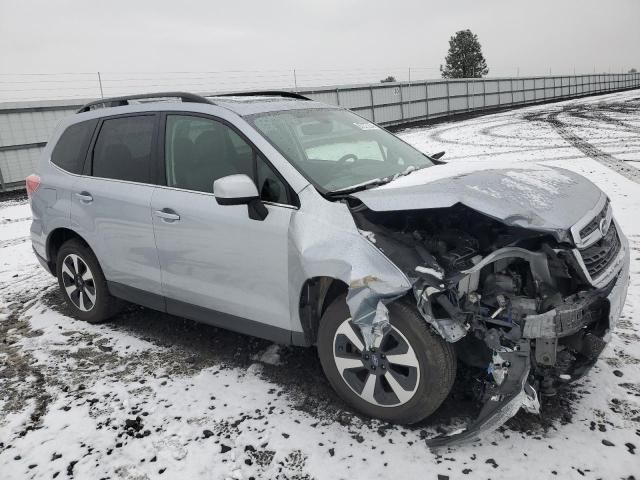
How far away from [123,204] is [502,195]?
101 inches

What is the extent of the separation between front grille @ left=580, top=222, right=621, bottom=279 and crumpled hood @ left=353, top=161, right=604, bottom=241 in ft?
0.58

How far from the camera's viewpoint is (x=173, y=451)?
8.64 ft

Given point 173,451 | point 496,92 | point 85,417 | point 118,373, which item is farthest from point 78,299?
point 496,92

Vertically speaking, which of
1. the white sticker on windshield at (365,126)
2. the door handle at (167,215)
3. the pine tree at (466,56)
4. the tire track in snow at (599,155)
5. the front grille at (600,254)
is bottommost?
the tire track in snow at (599,155)

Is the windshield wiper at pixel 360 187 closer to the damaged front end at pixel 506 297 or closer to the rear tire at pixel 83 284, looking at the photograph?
the damaged front end at pixel 506 297

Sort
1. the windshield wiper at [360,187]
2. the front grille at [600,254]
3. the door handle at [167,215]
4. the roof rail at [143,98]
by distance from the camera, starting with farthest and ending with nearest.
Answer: the roof rail at [143,98]
the door handle at [167,215]
the windshield wiper at [360,187]
the front grille at [600,254]

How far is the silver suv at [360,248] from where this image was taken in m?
2.40

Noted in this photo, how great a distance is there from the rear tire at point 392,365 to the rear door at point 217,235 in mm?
355

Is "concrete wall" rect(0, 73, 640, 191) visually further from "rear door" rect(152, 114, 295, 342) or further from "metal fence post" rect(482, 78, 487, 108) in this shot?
"rear door" rect(152, 114, 295, 342)

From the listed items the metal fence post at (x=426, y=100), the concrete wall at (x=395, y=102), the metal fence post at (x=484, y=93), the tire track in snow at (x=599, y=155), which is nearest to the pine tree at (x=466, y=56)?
the concrete wall at (x=395, y=102)

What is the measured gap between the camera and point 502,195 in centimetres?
254

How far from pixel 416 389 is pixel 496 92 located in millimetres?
35873

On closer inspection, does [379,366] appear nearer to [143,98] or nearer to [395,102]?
[143,98]

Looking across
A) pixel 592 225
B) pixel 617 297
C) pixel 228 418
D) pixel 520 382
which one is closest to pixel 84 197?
pixel 228 418
